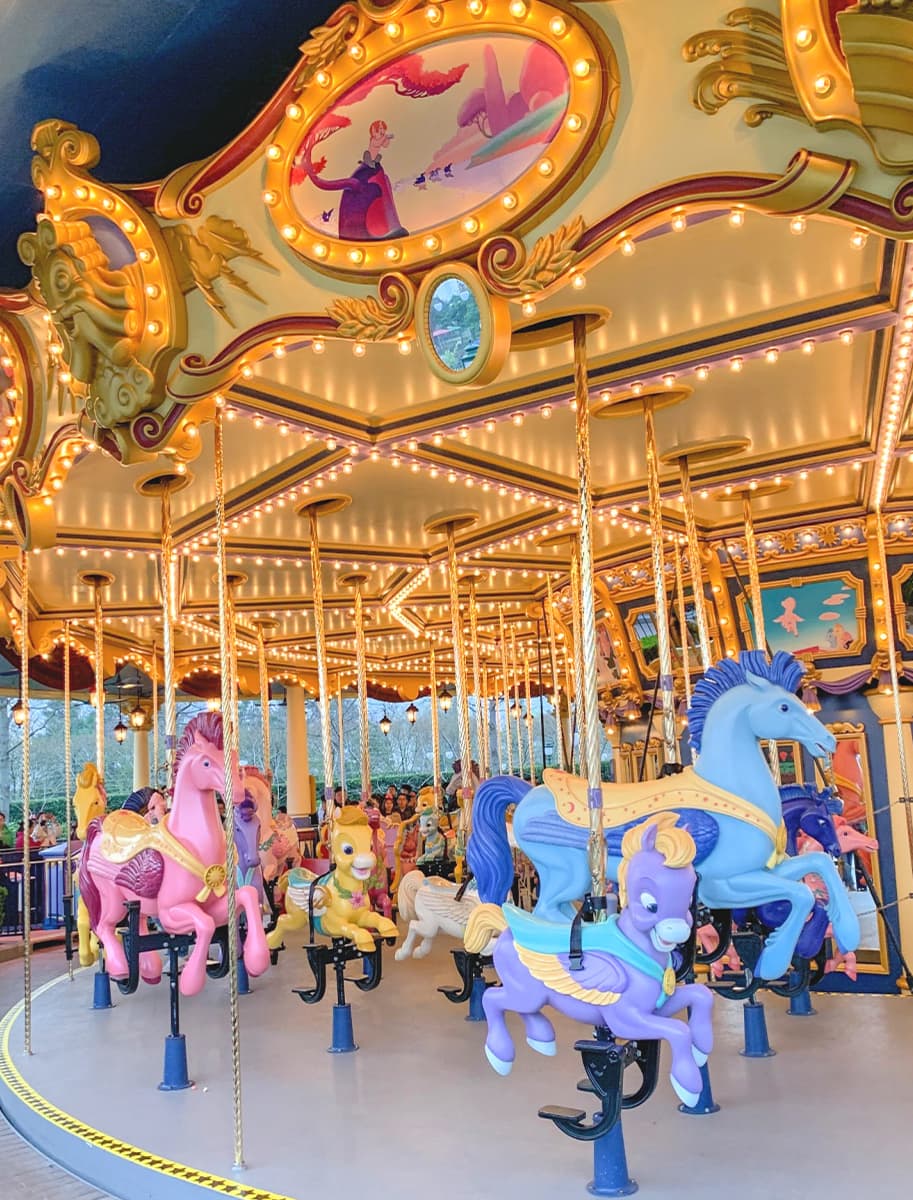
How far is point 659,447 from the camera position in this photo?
6.85m

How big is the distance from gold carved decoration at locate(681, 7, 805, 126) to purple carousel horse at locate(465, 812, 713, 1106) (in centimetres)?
220

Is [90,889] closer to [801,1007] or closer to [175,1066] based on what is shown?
[175,1066]

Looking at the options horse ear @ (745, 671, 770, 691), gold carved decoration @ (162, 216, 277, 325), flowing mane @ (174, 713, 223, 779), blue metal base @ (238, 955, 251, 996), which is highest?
gold carved decoration @ (162, 216, 277, 325)

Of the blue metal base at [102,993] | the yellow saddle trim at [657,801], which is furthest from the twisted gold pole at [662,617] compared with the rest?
the blue metal base at [102,993]

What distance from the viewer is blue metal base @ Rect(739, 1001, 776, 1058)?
199 inches

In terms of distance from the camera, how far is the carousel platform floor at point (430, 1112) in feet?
12.0

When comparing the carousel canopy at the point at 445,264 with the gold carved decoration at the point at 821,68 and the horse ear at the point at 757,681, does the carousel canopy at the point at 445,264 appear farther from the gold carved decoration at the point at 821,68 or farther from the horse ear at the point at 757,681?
the horse ear at the point at 757,681

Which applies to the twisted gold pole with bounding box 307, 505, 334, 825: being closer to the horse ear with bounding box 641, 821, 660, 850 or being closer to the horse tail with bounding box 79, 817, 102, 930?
the horse tail with bounding box 79, 817, 102, 930

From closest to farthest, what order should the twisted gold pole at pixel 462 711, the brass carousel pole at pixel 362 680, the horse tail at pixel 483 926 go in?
the horse tail at pixel 483 926, the twisted gold pole at pixel 462 711, the brass carousel pole at pixel 362 680

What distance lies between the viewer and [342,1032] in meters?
5.60

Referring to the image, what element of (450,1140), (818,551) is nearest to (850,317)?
(450,1140)

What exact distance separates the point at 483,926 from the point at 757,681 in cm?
154

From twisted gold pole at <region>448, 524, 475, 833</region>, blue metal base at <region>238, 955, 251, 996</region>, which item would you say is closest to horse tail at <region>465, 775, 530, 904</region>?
twisted gold pole at <region>448, 524, 475, 833</region>

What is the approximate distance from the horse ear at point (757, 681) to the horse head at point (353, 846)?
2604 mm
